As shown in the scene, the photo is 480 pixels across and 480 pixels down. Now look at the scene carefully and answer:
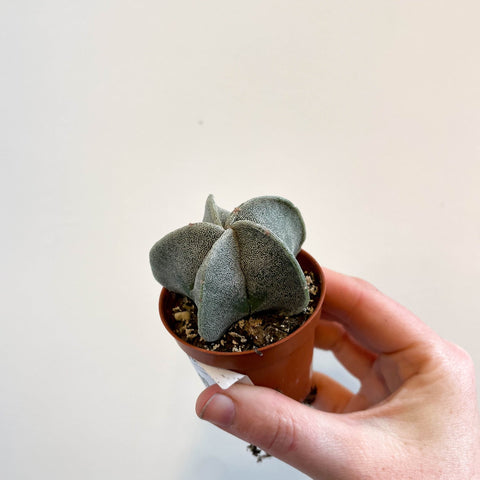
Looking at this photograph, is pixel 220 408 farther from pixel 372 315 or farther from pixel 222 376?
pixel 372 315

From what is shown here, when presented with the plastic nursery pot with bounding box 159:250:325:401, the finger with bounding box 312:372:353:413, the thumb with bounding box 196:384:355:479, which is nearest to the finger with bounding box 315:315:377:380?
the finger with bounding box 312:372:353:413

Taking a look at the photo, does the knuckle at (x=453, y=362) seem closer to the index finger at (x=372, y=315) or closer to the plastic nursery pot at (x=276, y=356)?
the index finger at (x=372, y=315)

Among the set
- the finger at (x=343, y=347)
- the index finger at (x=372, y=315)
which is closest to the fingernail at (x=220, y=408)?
the index finger at (x=372, y=315)

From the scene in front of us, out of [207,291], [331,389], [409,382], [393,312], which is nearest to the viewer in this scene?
[207,291]

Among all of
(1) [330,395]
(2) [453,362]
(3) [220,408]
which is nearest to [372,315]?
(2) [453,362]

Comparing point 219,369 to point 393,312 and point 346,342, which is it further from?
point 346,342

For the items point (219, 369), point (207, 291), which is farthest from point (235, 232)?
point (219, 369)
